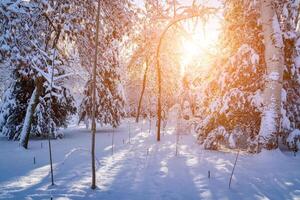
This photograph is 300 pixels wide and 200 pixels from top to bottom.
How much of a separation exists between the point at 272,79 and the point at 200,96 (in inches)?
156

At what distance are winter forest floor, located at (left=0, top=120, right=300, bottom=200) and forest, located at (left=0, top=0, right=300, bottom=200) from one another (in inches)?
1.0

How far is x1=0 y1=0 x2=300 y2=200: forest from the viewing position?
240 inches

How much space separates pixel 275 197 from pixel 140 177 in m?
2.88

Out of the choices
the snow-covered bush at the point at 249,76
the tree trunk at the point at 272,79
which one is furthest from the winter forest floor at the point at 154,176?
the snow-covered bush at the point at 249,76

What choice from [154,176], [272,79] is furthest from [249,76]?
[154,176]

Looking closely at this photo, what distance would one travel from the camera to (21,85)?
15117 mm

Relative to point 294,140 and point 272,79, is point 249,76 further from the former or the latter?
point 294,140

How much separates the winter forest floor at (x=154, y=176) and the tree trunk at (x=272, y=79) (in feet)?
2.01

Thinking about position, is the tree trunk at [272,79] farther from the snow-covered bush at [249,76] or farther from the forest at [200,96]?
the snow-covered bush at [249,76]

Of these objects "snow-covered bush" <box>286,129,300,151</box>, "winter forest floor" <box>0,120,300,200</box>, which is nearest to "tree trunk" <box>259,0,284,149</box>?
"winter forest floor" <box>0,120,300,200</box>

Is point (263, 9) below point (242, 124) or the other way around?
the other way around

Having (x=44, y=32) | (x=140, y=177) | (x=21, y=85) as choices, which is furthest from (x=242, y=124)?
(x=21, y=85)

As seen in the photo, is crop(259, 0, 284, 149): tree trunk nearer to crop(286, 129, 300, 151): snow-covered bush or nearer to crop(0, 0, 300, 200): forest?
crop(0, 0, 300, 200): forest

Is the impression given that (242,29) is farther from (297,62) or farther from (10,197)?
(10,197)
